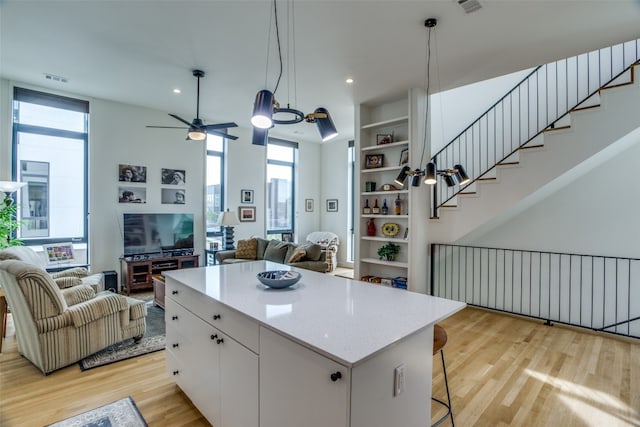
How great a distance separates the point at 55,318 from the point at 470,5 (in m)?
4.45

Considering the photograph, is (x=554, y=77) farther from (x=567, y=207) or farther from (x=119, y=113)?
(x=119, y=113)

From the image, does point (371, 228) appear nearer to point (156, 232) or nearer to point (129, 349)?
point (129, 349)

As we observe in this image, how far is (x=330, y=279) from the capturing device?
2.35 m

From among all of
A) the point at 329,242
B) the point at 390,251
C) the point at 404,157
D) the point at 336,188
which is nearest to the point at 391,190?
the point at 404,157

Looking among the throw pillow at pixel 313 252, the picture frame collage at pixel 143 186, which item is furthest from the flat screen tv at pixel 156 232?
the throw pillow at pixel 313 252

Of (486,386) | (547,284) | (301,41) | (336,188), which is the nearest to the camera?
(486,386)

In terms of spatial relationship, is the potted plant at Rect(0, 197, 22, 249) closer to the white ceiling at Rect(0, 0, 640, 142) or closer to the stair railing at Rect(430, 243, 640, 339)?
the white ceiling at Rect(0, 0, 640, 142)

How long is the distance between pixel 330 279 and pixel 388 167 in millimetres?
3027

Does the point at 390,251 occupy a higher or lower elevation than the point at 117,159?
lower

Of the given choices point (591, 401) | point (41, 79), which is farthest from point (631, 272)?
point (41, 79)

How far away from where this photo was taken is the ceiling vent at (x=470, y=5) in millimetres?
2631

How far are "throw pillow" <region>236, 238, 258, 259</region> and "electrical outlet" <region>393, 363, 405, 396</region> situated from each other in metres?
4.80

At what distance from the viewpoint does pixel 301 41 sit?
130 inches

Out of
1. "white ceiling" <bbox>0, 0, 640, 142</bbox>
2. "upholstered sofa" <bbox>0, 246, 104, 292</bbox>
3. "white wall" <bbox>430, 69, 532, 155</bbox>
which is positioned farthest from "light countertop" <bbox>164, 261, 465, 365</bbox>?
"white wall" <bbox>430, 69, 532, 155</bbox>
